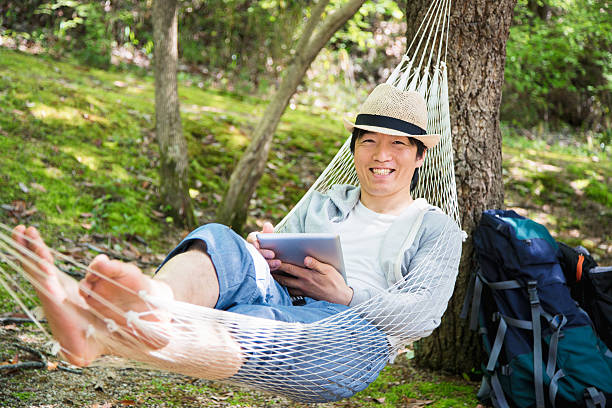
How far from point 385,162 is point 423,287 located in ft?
1.45

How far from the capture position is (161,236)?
3723 mm

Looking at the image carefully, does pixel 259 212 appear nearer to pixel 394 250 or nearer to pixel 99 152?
pixel 99 152

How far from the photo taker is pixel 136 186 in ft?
13.3

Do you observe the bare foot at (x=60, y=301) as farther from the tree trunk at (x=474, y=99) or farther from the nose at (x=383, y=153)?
the tree trunk at (x=474, y=99)

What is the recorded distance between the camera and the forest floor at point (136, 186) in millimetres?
2189

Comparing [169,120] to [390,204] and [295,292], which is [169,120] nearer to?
[390,204]

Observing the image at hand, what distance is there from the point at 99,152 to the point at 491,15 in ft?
9.37

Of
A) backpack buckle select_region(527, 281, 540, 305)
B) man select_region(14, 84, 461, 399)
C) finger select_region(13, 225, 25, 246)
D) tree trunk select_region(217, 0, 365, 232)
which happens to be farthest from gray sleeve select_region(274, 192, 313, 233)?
tree trunk select_region(217, 0, 365, 232)

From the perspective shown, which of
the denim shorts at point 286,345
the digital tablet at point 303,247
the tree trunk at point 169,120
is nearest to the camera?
the denim shorts at point 286,345

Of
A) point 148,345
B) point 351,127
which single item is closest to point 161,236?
point 351,127

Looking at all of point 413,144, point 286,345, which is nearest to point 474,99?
point 413,144

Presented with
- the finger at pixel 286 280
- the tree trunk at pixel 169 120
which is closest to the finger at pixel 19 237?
the finger at pixel 286 280

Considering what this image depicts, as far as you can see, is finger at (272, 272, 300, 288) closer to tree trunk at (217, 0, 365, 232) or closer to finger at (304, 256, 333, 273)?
finger at (304, 256, 333, 273)

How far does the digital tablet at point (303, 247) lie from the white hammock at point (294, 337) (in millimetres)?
170
